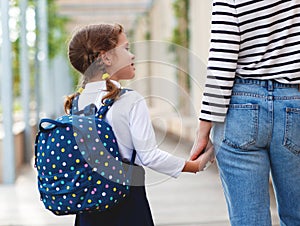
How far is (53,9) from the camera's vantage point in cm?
1091

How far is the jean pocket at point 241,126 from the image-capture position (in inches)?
68.1

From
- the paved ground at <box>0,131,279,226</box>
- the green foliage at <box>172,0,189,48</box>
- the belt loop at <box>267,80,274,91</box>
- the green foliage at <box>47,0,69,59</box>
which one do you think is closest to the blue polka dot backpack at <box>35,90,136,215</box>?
the belt loop at <box>267,80,274,91</box>

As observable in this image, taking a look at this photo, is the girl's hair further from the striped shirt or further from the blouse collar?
the striped shirt

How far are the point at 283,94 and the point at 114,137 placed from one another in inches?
18.6

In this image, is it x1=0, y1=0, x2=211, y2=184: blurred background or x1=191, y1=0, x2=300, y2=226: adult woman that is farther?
x1=0, y1=0, x2=211, y2=184: blurred background

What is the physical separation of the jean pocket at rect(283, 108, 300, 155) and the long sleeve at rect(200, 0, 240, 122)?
17 cm

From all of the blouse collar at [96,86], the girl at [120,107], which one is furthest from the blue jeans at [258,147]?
the blouse collar at [96,86]

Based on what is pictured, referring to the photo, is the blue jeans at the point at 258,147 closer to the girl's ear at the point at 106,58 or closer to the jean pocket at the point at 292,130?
the jean pocket at the point at 292,130

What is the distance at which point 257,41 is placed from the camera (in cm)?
174

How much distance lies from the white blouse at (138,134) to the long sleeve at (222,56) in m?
0.18

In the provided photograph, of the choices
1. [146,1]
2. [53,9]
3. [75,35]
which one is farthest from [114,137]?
[146,1]

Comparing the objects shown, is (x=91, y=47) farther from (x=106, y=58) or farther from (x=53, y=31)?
(x=53, y=31)

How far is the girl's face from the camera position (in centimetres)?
193

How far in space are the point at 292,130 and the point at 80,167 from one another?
0.57 m
